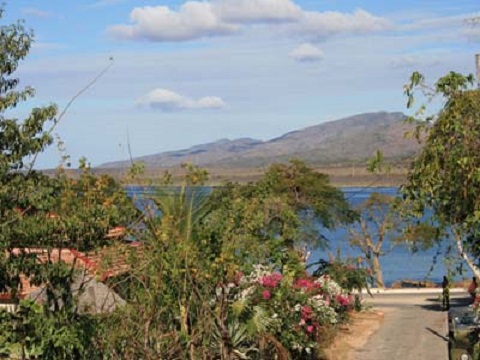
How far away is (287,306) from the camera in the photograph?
18.1m

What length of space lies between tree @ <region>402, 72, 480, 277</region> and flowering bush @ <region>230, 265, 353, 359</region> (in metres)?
5.81

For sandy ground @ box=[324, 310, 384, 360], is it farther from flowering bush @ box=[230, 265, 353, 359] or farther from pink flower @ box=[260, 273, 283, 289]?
pink flower @ box=[260, 273, 283, 289]

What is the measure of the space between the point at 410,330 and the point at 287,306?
744cm

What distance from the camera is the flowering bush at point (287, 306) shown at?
16391 mm

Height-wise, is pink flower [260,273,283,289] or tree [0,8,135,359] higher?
tree [0,8,135,359]

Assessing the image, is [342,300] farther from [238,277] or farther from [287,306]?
[238,277]

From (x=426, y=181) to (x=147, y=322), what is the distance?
134 inches

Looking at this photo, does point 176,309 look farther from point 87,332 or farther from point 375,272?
point 375,272

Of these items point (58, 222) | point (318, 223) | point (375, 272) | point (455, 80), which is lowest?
point (375, 272)

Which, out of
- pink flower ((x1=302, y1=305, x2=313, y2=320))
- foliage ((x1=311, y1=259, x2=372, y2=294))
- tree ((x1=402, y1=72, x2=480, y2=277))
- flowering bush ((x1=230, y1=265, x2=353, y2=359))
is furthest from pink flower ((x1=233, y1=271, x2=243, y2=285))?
foliage ((x1=311, y1=259, x2=372, y2=294))

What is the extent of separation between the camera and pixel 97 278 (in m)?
10.8

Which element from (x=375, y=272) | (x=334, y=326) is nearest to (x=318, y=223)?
(x=375, y=272)

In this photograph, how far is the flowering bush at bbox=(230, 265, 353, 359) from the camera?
1639 cm

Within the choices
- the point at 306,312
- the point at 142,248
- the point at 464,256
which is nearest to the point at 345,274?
the point at 306,312
